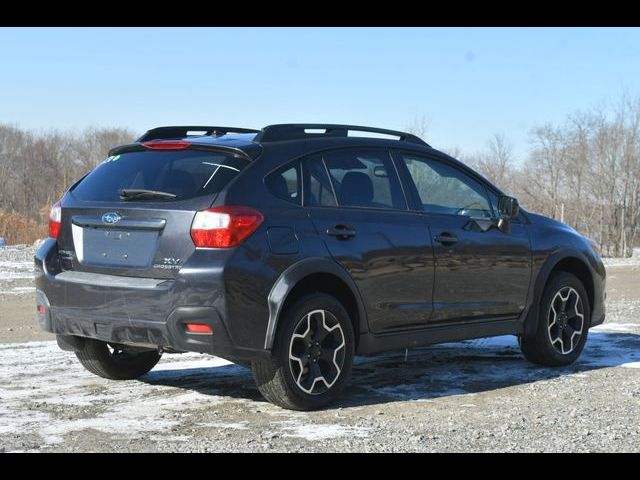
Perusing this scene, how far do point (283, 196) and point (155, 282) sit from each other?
0.98 m

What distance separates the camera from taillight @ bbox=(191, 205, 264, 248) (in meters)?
5.71

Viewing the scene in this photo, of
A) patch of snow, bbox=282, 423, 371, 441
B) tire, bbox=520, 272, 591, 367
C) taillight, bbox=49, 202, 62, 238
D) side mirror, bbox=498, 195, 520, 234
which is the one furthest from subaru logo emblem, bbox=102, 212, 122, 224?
tire, bbox=520, 272, 591, 367

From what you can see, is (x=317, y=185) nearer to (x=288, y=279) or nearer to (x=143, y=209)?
(x=288, y=279)

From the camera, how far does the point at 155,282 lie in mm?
5820

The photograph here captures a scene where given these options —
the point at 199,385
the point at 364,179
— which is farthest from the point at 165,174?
the point at 199,385

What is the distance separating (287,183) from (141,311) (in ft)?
4.08

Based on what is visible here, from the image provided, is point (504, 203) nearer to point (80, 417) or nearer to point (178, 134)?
point (178, 134)

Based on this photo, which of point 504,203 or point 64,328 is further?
point 504,203

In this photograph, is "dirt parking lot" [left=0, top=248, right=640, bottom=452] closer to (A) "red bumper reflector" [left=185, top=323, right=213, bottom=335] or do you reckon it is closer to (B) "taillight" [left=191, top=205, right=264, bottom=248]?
(A) "red bumper reflector" [left=185, top=323, right=213, bottom=335]

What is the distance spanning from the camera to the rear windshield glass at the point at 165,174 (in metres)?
5.98

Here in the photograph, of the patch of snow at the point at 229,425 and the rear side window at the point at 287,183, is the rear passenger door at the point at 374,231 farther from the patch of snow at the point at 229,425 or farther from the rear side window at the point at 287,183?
the patch of snow at the point at 229,425

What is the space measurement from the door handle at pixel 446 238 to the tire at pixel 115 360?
Result: 2.33 meters

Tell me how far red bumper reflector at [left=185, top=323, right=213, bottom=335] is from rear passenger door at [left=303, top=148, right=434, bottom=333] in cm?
100
